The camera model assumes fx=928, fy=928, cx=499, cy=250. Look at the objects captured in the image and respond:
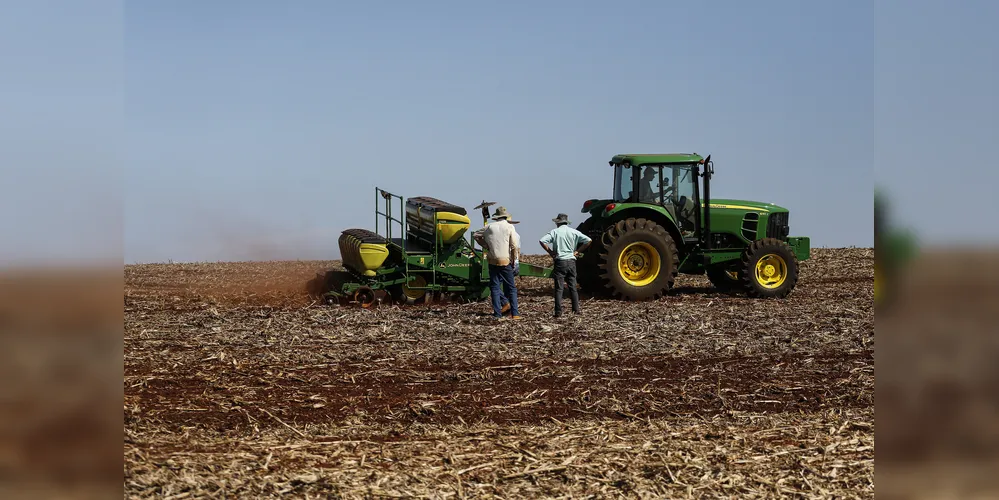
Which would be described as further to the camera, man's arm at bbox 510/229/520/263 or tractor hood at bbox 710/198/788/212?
tractor hood at bbox 710/198/788/212

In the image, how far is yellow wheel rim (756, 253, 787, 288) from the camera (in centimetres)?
1499

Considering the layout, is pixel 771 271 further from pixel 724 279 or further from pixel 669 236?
pixel 669 236

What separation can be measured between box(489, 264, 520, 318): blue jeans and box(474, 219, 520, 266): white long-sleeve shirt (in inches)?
3.6

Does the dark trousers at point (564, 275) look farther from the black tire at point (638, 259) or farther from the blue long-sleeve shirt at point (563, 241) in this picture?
the black tire at point (638, 259)

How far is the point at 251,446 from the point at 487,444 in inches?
61.9

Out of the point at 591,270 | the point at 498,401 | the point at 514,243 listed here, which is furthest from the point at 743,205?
the point at 498,401

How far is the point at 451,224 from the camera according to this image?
1338 cm

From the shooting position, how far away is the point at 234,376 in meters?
8.67

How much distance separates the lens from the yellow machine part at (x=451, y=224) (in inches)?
525

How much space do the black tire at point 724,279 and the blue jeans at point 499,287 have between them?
15.4 ft

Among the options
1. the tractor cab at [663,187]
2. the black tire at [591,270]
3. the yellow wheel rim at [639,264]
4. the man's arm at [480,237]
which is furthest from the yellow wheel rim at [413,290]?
the tractor cab at [663,187]

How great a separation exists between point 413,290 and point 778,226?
251 inches
